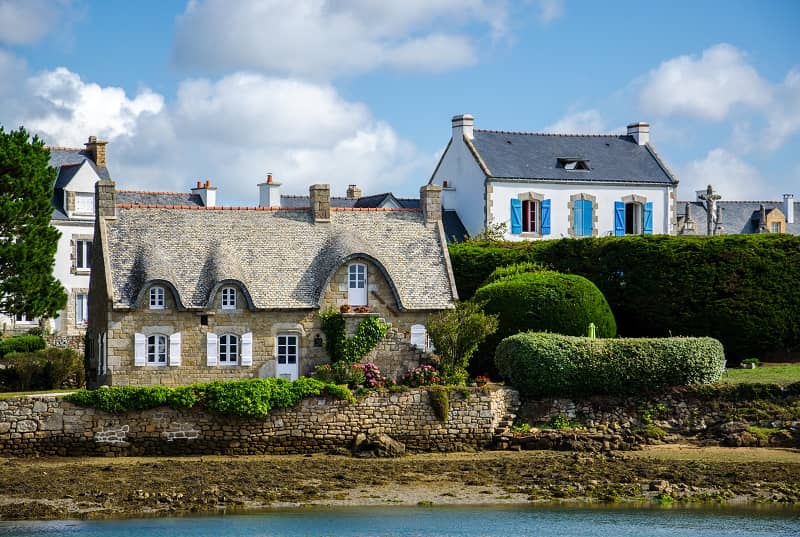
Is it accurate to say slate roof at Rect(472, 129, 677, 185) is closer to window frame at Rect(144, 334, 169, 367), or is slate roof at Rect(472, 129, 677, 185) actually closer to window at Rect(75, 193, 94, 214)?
window at Rect(75, 193, 94, 214)

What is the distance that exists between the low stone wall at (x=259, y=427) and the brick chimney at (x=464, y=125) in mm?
19107

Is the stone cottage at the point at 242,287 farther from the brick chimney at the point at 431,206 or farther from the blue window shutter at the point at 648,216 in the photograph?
the blue window shutter at the point at 648,216

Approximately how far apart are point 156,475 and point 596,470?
9237 millimetres

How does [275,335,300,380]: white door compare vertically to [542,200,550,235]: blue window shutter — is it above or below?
below

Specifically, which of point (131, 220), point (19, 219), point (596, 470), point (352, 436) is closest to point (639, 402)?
point (596, 470)

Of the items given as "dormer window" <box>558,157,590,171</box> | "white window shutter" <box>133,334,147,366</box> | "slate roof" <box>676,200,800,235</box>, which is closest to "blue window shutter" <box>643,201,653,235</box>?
"dormer window" <box>558,157,590,171</box>

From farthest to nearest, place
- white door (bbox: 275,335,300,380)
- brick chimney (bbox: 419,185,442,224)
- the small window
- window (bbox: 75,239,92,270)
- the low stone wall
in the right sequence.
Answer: window (bbox: 75,239,92,270)
brick chimney (bbox: 419,185,442,224)
white door (bbox: 275,335,300,380)
the small window
the low stone wall

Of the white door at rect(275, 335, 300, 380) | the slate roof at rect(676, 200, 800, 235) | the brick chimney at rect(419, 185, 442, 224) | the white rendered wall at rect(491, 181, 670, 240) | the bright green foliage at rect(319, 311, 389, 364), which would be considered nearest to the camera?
the white door at rect(275, 335, 300, 380)

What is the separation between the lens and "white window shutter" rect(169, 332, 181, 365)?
3534cm

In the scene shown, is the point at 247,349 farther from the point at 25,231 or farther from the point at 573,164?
the point at 573,164

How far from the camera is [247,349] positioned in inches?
1416

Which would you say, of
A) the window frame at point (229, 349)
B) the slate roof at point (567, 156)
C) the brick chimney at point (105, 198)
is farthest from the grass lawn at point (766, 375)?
the brick chimney at point (105, 198)

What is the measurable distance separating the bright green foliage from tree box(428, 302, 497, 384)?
1642 mm

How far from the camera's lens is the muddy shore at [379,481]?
27.1 meters
